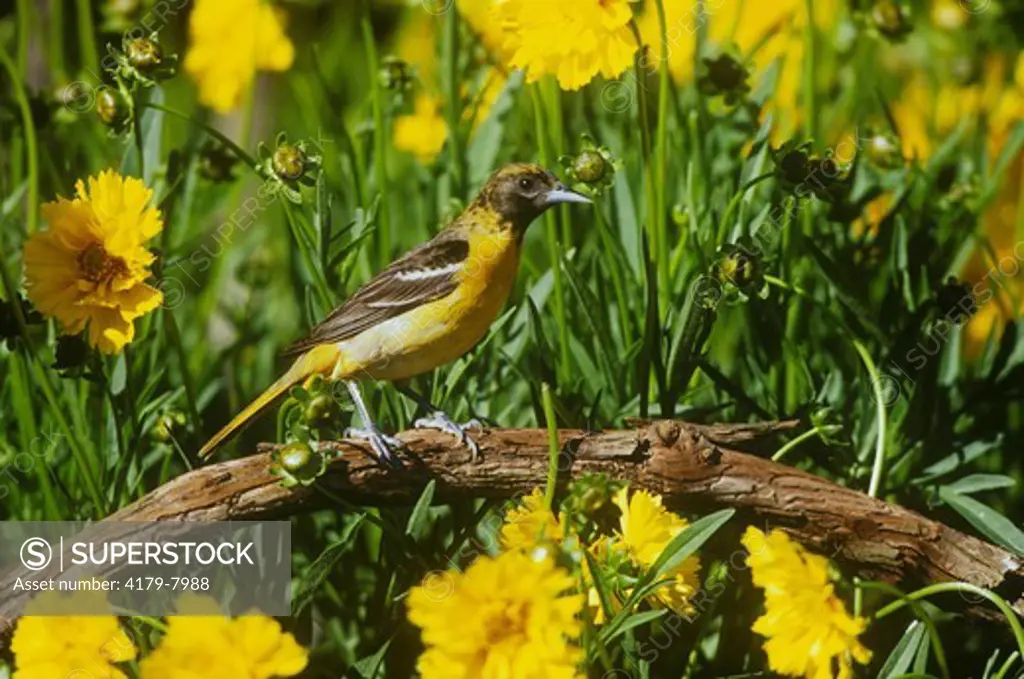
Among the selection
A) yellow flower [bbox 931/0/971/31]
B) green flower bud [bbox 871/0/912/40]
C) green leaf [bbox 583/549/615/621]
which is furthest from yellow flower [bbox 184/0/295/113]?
yellow flower [bbox 931/0/971/31]

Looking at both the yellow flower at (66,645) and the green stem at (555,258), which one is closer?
the yellow flower at (66,645)

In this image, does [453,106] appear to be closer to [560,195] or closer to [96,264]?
[560,195]

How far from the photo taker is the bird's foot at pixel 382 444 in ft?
4.07

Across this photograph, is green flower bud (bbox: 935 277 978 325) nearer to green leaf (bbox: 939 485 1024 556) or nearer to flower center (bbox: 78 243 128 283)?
green leaf (bbox: 939 485 1024 556)

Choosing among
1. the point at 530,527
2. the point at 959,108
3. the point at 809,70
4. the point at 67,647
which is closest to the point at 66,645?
the point at 67,647

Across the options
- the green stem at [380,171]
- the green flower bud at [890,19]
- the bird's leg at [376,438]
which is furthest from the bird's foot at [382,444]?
the green flower bud at [890,19]

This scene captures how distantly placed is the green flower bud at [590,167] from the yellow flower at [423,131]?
0.62 m

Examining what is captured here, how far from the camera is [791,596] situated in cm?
116

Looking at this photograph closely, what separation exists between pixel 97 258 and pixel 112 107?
183 millimetres

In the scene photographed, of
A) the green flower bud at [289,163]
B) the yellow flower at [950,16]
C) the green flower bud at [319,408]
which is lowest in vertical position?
the green flower bud at [319,408]

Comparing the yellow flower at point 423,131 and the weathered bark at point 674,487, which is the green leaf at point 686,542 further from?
the yellow flower at point 423,131

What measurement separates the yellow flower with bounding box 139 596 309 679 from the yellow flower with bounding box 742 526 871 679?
370mm

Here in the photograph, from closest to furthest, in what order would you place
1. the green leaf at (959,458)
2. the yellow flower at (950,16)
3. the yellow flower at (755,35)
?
1. the green leaf at (959,458)
2. the yellow flower at (755,35)
3. the yellow flower at (950,16)

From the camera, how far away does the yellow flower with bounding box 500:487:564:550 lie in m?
1.14
